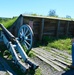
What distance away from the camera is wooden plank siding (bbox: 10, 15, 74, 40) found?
35.8 feet

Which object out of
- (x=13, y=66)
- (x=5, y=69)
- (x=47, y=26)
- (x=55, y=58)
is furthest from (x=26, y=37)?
(x=47, y=26)

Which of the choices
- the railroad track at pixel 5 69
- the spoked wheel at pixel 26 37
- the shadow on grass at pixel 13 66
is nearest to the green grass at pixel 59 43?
the spoked wheel at pixel 26 37

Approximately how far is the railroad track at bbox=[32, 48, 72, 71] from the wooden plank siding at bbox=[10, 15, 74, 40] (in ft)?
5.61

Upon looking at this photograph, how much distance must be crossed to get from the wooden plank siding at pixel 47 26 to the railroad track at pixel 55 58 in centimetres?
171

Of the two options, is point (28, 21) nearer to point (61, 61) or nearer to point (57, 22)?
point (57, 22)

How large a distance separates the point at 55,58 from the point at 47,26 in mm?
3784

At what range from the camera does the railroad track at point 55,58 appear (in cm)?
730

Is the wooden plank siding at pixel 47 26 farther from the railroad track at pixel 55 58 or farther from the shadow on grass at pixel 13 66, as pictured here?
the shadow on grass at pixel 13 66

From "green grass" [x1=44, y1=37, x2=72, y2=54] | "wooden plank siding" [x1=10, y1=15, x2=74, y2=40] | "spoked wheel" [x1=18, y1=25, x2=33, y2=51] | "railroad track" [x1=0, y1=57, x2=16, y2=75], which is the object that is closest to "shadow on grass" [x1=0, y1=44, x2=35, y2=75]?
"railroad track" [x1=0, y1=57, x2=16, y2=75]

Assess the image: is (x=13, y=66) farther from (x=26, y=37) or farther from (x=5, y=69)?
(x=26, y=37)

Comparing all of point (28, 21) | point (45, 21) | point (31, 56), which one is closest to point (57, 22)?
point (45, 21)

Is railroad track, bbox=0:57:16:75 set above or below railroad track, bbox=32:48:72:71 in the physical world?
below

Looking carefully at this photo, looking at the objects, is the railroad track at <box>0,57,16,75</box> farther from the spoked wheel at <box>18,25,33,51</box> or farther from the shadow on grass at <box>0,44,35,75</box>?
the spoked wheel at <box>18,25,33,51</box>

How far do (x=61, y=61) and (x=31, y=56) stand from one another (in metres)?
1.36
